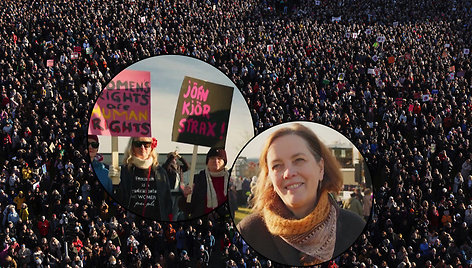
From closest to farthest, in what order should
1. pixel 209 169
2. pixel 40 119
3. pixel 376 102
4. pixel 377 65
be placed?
1. pixel 209 169
2. pixel 40 119
3. pixel 376 102
4. pixel 377 65

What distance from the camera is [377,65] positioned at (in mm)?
34812

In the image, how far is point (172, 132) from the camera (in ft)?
37.8

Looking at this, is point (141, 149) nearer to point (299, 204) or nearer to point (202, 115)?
point (202, 115)

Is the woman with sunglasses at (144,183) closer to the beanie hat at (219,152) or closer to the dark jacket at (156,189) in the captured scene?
the dark jacket at (156,189)

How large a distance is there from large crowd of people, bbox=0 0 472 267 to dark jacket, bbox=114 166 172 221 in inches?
339

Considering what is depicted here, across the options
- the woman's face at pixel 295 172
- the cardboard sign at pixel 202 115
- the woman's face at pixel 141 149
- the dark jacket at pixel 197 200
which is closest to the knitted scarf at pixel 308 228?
the woman's face at pixel 295 172

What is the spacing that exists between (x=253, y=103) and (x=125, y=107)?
59.8 ft

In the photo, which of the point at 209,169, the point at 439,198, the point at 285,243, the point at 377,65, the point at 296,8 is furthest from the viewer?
the point at 296,8

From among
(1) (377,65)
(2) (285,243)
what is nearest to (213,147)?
(2) (285,243)

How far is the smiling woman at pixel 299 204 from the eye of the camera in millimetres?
10477

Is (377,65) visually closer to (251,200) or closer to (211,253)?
(211,253)

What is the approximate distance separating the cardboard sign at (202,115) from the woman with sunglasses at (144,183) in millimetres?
462

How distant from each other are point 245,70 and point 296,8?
14074 mm

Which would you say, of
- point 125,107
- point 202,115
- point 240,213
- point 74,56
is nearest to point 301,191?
point 240,213
